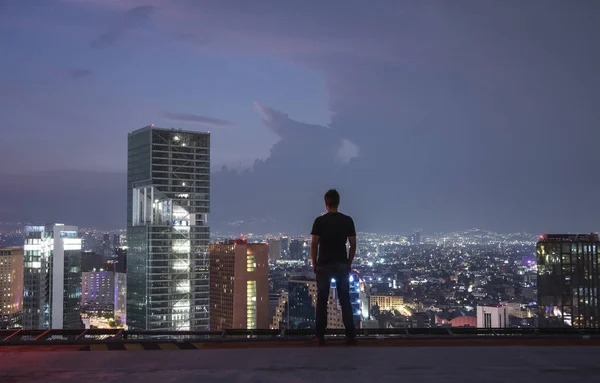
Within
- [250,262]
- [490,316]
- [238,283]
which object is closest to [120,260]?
[250,262]

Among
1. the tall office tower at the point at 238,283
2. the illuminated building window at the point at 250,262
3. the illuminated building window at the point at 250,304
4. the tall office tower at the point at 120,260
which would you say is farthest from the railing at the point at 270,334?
the tall office tower at the point at 120,260

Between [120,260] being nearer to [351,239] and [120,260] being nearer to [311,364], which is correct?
[351,239]

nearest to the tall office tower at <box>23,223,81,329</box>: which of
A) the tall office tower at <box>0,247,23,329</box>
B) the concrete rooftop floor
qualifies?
the tall office tower at <box>0,247,23,329</box>

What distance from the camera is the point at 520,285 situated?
222ft

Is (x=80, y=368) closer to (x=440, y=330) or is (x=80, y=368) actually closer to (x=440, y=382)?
(x=440, y=382)

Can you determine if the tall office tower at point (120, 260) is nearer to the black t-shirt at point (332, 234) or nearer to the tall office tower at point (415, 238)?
the tall office tower at point (415, 238)

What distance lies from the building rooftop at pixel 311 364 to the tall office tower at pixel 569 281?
84.1ft

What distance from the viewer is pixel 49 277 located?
79.7 meters

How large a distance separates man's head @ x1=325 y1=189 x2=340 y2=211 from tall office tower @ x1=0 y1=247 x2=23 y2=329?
107m

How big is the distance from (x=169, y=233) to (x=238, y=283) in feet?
53.4

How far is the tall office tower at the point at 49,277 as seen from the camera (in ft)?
259

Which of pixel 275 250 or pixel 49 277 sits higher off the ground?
pixel 275 250

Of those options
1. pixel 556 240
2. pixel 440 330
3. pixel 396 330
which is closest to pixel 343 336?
pixel 396 330

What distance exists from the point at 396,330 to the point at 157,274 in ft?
209
